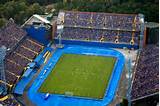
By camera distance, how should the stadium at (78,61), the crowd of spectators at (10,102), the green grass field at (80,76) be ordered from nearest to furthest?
1. the crowd of spectators at (10,102)
2. the stadium at (78,61)
3. the green grass field at (80,76)

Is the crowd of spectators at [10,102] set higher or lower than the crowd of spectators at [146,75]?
lower

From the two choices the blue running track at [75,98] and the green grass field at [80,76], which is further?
the green grass field at [80,76]

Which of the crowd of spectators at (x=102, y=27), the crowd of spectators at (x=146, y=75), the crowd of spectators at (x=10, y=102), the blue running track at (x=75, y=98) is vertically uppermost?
the crowd of spectators at (x=102, y=27)

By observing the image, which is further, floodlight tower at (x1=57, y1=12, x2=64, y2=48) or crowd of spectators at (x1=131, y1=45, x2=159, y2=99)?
floodlight tower at (x1=57, y1=12, x2=64, y2=48)

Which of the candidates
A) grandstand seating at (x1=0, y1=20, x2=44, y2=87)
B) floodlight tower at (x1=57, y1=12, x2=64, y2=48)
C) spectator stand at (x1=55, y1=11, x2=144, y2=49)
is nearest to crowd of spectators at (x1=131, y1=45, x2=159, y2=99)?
spectator stand at (x1=55, y1=11, x2=144, y2=49)

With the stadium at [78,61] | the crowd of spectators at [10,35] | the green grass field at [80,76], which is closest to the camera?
the stadium at [78,61]

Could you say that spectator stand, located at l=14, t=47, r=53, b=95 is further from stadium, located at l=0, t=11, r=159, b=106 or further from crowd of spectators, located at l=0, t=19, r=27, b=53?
crowd of spectators, located at l=0, t=19, r=27, b=53

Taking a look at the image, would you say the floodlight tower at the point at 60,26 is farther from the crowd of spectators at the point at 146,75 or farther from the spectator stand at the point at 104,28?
the crowd of spectators at the point at 146,75

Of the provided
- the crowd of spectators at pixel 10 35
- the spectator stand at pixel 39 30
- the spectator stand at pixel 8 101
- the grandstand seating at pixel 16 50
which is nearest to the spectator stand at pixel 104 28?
the spectator stand at pixel 39 30
